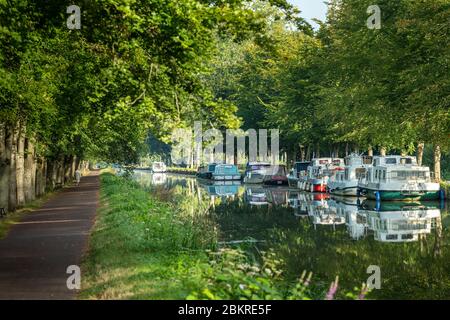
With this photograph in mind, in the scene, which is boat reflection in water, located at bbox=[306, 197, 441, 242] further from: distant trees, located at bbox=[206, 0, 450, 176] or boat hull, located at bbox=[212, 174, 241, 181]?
boat hull, located at bbox=[212, 174, 241, 181]

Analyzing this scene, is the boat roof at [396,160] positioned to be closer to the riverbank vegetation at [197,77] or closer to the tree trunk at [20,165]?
the riverbank vegetation at [197,77]

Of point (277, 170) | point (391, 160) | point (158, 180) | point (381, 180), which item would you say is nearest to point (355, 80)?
point (391, 160)

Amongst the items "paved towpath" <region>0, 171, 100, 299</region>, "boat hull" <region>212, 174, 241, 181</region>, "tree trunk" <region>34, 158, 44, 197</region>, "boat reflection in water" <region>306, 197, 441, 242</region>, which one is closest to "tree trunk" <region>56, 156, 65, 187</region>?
"tree trunk" <region>34, 158, 44, 197</region>

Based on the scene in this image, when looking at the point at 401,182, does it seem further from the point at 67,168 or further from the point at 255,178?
the point at 67,168

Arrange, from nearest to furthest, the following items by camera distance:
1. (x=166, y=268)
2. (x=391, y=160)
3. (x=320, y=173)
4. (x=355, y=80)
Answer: (x=166, y=268)
(x=391, y=160)
(x=355, y=80)
(x=320, y=173)

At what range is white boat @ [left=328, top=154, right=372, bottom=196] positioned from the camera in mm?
52938

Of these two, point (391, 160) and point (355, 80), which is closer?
point (391, 160)

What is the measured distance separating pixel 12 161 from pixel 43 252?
47.2ft

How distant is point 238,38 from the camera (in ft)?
55.4

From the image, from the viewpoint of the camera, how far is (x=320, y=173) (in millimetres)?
61062

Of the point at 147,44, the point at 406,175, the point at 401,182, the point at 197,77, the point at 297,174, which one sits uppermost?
the point at 147,44
